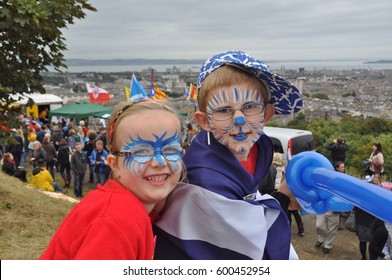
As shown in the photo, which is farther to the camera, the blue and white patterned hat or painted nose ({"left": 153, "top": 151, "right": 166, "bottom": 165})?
the blue and white patterned hat

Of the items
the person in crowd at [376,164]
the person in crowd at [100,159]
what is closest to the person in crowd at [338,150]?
the person in crowd at [376,164]

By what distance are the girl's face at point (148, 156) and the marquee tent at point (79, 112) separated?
1672 cm

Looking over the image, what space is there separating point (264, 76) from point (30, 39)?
13.9ft

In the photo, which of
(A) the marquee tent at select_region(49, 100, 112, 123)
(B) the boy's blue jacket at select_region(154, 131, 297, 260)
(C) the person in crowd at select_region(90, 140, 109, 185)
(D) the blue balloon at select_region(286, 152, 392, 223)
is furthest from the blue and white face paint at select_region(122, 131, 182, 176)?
(A) the marquee tent at select_region(49, 100, 112, 123)

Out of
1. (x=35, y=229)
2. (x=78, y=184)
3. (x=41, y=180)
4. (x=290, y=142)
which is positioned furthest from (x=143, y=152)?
(x=290, y=142)

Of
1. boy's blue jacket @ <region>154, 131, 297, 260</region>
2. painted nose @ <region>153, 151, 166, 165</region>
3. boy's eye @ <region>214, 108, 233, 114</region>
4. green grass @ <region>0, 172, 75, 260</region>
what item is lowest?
green grass @ <region>0, 172, 75, 260</region>

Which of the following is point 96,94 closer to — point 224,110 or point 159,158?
point 224,110

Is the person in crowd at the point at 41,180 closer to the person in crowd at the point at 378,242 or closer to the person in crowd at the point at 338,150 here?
the person in crowd at the point at 338,150

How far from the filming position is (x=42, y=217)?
19.8 feet

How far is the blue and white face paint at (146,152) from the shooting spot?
1.52 metres

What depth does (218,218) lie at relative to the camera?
1.50 metres

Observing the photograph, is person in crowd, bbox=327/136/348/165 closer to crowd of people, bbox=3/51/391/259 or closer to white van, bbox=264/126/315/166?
white van, bbox=264/126/315/166

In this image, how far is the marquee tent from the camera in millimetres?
17578

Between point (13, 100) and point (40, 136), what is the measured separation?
24.1 ft
